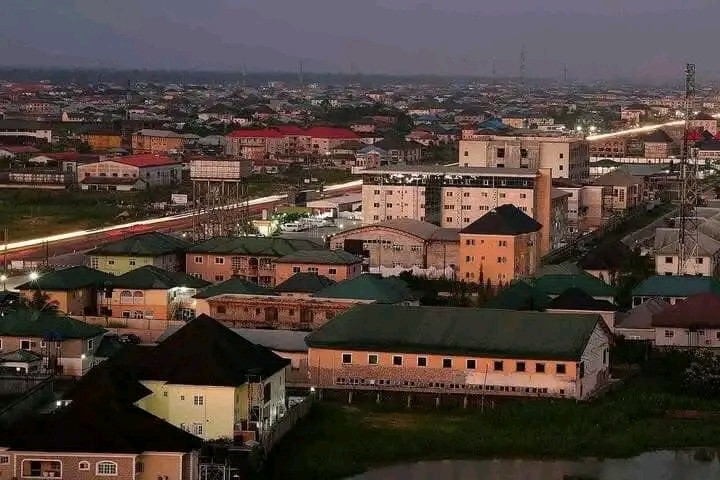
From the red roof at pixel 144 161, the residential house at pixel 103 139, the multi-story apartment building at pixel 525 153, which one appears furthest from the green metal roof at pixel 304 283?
the residential house at pixel 103 139

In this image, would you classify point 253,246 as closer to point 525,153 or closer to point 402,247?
point 402,247

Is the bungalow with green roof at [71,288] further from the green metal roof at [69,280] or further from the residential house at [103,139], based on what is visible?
the residential house at [103,139]

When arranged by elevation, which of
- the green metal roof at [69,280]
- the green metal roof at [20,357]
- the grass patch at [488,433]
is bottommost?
the grass patch at [488,433]

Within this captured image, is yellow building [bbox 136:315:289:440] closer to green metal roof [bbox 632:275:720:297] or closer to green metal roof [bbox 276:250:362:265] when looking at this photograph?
green metal roof [bbox 632:275:720:297]

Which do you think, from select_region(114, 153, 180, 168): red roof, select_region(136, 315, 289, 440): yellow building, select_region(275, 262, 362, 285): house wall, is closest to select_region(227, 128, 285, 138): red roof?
select_region(114, 153, 180, 168): red roof

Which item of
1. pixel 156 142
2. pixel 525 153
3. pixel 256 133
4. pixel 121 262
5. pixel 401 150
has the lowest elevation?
pixel 401 150

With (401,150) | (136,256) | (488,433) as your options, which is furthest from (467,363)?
(401,150)
